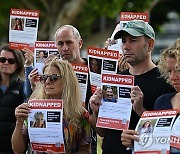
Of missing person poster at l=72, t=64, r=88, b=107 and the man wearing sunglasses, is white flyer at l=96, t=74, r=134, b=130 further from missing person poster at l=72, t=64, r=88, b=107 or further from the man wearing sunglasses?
the man wearing sunglasses

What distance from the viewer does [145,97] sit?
6348mm

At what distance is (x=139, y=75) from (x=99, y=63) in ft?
2.22

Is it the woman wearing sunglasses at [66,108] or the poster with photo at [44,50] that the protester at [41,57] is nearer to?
the poster with photo at [44,50]

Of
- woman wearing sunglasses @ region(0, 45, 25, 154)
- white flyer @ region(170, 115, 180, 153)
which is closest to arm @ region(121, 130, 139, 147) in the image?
white flyer @ region(170, 115, 180, 153)

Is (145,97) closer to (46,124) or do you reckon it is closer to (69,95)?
(69,95)

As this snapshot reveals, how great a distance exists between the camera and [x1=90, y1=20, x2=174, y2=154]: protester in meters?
6.35

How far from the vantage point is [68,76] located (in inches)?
253

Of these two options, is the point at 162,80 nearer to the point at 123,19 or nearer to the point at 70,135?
the point at 70,135

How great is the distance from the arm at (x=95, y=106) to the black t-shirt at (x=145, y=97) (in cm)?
10

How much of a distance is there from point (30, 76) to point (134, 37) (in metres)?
1.55

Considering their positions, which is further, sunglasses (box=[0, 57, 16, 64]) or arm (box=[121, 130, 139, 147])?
sunglasses (box=[0, 57, 16, 64])

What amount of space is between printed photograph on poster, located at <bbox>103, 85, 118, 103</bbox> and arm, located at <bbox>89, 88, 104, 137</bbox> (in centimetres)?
4

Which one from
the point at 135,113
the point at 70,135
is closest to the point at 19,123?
the point at 70,135

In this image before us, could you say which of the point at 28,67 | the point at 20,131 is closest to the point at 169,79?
the point at 20,131
